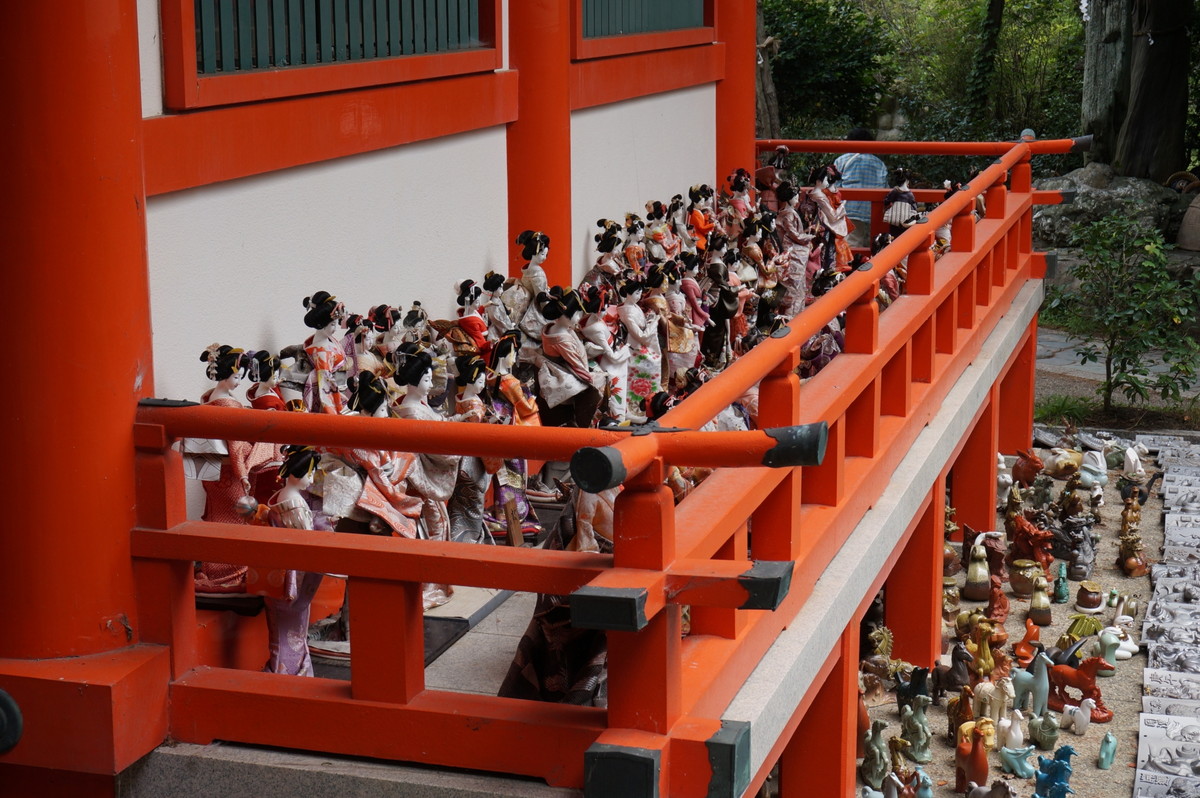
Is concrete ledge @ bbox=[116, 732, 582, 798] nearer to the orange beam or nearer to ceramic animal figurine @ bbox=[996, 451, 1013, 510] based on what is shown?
the orange beam

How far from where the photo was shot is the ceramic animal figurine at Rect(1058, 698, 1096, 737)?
7.67m

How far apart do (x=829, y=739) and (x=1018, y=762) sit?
2.07 m

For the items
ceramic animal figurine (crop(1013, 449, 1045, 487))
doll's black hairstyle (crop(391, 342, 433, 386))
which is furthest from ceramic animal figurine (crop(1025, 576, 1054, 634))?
doll's black hairstyle (crop(391, 342, 433, 386))

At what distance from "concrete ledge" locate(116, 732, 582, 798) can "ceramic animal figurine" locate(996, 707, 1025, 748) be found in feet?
13.9

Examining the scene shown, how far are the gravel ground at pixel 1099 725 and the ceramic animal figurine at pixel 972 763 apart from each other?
152 mm

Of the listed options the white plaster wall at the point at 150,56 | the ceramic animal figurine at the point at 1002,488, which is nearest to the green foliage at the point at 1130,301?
the ceramic animal figurine at the point at 1002,488

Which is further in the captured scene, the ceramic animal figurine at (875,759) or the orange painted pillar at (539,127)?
the orange painted pillar at (539,127)

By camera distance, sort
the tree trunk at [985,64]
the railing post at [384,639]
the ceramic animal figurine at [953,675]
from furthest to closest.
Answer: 1. the tree trunk at [985,64]
2. the ceramic animal figurine at [953,675]
3. the railing post at [384,639]

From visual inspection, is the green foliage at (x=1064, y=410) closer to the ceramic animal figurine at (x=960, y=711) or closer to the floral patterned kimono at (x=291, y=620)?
the ceramic animal figurine at (x=960, y=711)

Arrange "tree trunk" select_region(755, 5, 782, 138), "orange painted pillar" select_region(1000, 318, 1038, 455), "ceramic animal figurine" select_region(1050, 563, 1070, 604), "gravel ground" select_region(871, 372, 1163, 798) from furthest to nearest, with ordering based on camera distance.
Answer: "tree trunk" select_region(755, 5, 782, 138) → "orange painted pillar" select_region(1000, 318, 1038, 455) → "ceramic animal figurine" select_region(1050, 563, 1070, 604) → "gravel ground" select_region(871, 372, 1163, 798)

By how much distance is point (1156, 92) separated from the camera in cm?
1905

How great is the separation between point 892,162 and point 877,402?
A: 55.4 feet

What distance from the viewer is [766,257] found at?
393 inches

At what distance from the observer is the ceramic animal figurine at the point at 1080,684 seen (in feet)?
25.6
